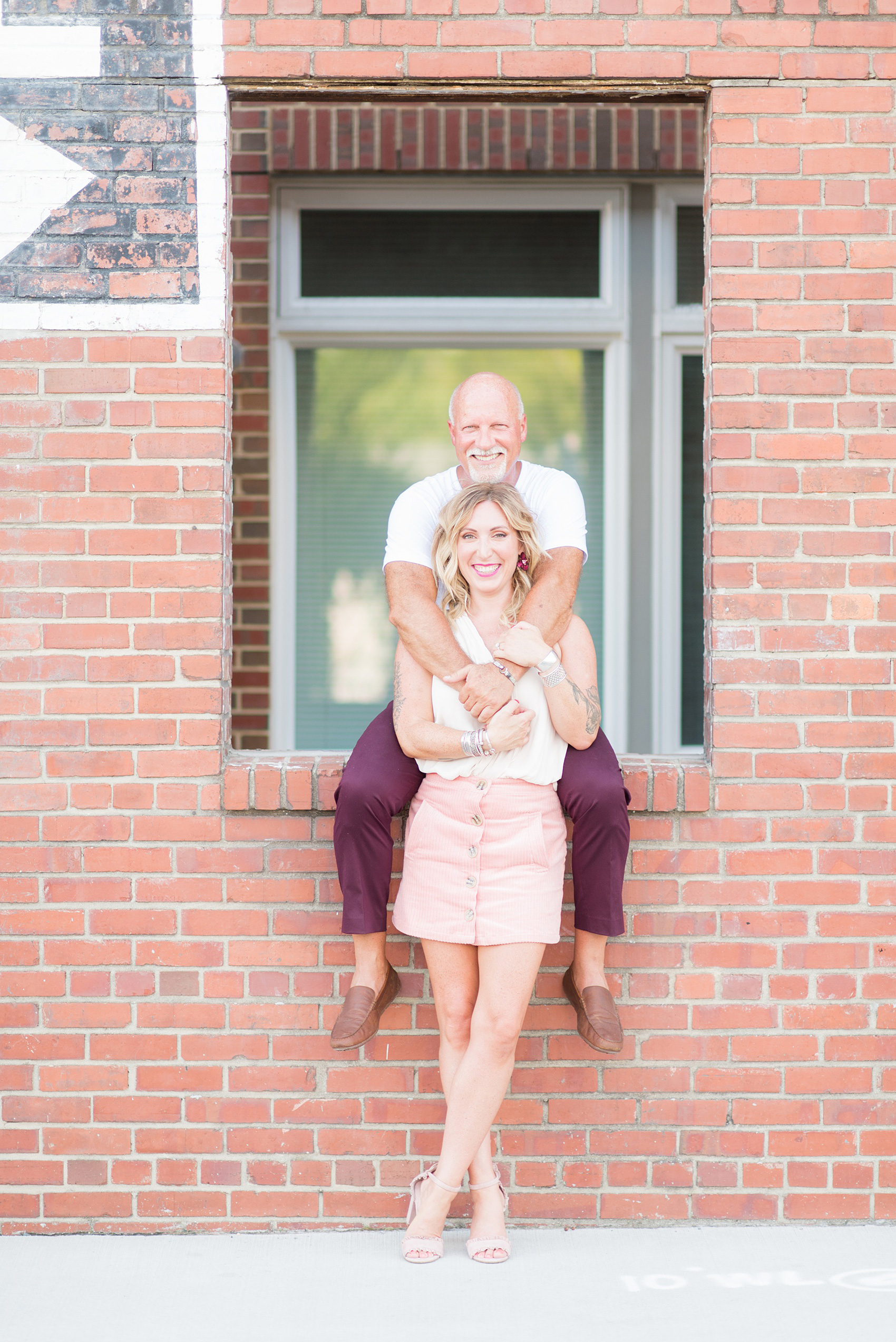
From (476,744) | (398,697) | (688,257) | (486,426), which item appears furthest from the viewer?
(688,257)

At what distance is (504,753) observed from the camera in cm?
290

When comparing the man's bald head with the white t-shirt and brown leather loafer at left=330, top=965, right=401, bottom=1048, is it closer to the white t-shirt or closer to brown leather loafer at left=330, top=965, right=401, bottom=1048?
the white t-shirt

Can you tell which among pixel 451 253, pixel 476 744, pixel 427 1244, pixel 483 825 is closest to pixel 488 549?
pixel 476 744

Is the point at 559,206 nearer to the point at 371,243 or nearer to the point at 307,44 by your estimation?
the point at 371,243

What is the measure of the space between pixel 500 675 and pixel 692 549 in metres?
2.20

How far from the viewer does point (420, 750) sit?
2.92m

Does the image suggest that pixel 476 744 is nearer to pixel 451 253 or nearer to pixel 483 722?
pixel 483 722

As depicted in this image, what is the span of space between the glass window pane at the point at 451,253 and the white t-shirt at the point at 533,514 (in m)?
1.87

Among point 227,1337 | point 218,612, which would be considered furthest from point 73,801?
point 227,1337

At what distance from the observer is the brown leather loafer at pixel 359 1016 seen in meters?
2.98

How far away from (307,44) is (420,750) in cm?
191

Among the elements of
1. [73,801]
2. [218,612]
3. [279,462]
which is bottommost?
[73,801]

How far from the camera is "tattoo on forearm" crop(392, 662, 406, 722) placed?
296cm

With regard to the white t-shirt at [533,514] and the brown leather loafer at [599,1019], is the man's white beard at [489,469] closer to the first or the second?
the white t-shirt at [533,514]
